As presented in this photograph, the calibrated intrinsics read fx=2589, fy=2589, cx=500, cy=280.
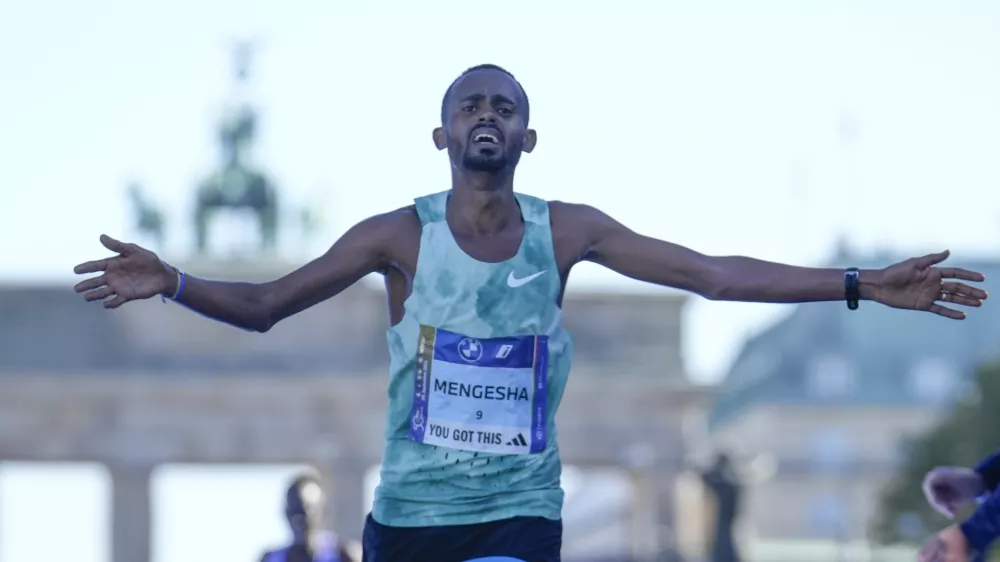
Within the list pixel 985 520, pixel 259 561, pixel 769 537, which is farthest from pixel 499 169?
pixel 769 537

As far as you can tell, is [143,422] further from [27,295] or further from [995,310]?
[995,310]

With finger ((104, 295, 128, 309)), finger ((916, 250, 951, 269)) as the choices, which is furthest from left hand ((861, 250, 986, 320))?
finger ((104, 295, 128, 309))

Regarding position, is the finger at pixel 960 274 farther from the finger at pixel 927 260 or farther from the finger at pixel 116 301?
the finger at pixel 116 301

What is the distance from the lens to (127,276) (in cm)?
695

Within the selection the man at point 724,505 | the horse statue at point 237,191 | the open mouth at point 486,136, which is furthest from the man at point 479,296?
the horse statue at point 237,191

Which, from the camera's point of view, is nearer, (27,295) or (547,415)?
(547,415)

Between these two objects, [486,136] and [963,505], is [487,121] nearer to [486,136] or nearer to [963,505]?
[486,136]

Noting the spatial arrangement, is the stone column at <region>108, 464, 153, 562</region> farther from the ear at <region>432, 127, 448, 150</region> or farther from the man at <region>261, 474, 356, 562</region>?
the ear at <region>432, 127, 448, 150</region>

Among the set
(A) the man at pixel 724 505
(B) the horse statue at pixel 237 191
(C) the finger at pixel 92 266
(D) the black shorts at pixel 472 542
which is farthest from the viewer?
(B) the horse statue at pixel 237 191

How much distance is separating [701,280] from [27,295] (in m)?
49.0

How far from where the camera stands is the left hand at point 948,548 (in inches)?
301

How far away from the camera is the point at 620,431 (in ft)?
197

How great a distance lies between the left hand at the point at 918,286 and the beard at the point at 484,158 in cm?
110

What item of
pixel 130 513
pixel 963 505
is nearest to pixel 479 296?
pixel 963 505
